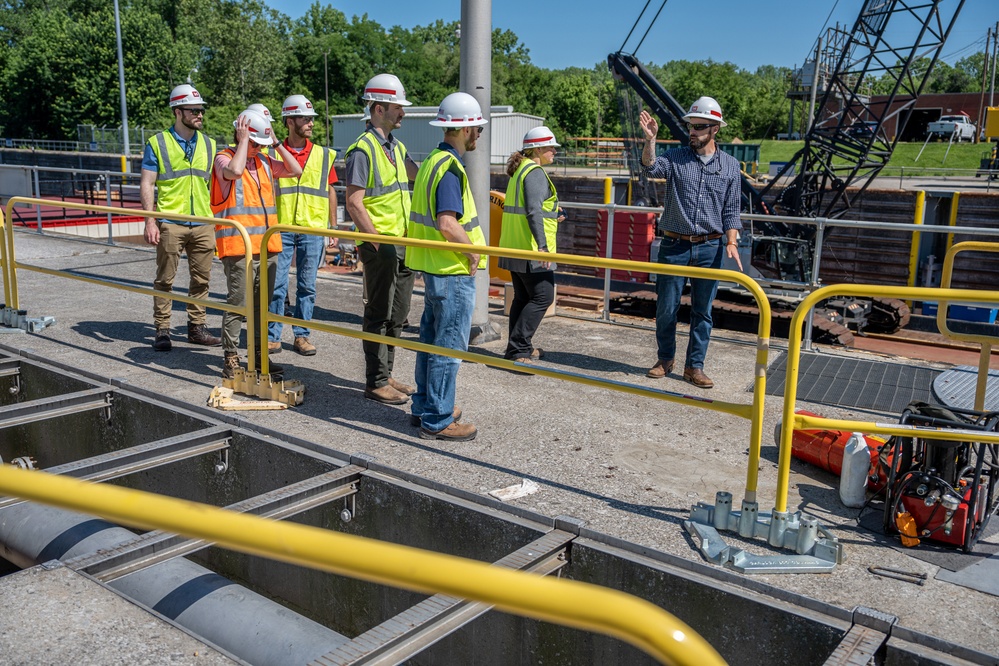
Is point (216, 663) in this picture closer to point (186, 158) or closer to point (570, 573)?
point (570, 573)

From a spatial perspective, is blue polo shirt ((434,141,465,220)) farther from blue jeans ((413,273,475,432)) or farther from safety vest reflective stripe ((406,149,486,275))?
blue jeans ((413,273,475,432))

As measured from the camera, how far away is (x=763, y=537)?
4066 millimetres

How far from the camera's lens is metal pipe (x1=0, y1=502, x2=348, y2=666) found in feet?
11.4

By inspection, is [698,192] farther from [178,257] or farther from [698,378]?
[178,257]

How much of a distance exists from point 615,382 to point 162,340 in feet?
14.2

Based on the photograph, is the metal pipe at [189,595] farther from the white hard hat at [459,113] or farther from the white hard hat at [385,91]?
the white hard hat at [385,91]

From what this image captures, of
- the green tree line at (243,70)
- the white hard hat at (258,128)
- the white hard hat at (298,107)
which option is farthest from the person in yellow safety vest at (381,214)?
the green tree line at (243,70)

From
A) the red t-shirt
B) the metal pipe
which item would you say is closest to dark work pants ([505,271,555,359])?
the red t-shirt

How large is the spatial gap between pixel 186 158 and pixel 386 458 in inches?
141

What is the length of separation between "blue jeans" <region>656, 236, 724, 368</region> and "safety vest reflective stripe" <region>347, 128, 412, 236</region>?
193 centimetres

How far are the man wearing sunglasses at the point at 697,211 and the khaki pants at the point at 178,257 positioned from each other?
361 cm

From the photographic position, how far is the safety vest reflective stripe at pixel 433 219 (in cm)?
501

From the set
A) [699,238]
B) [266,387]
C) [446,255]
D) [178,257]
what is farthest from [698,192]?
[178,257]

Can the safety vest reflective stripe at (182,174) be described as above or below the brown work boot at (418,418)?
above
